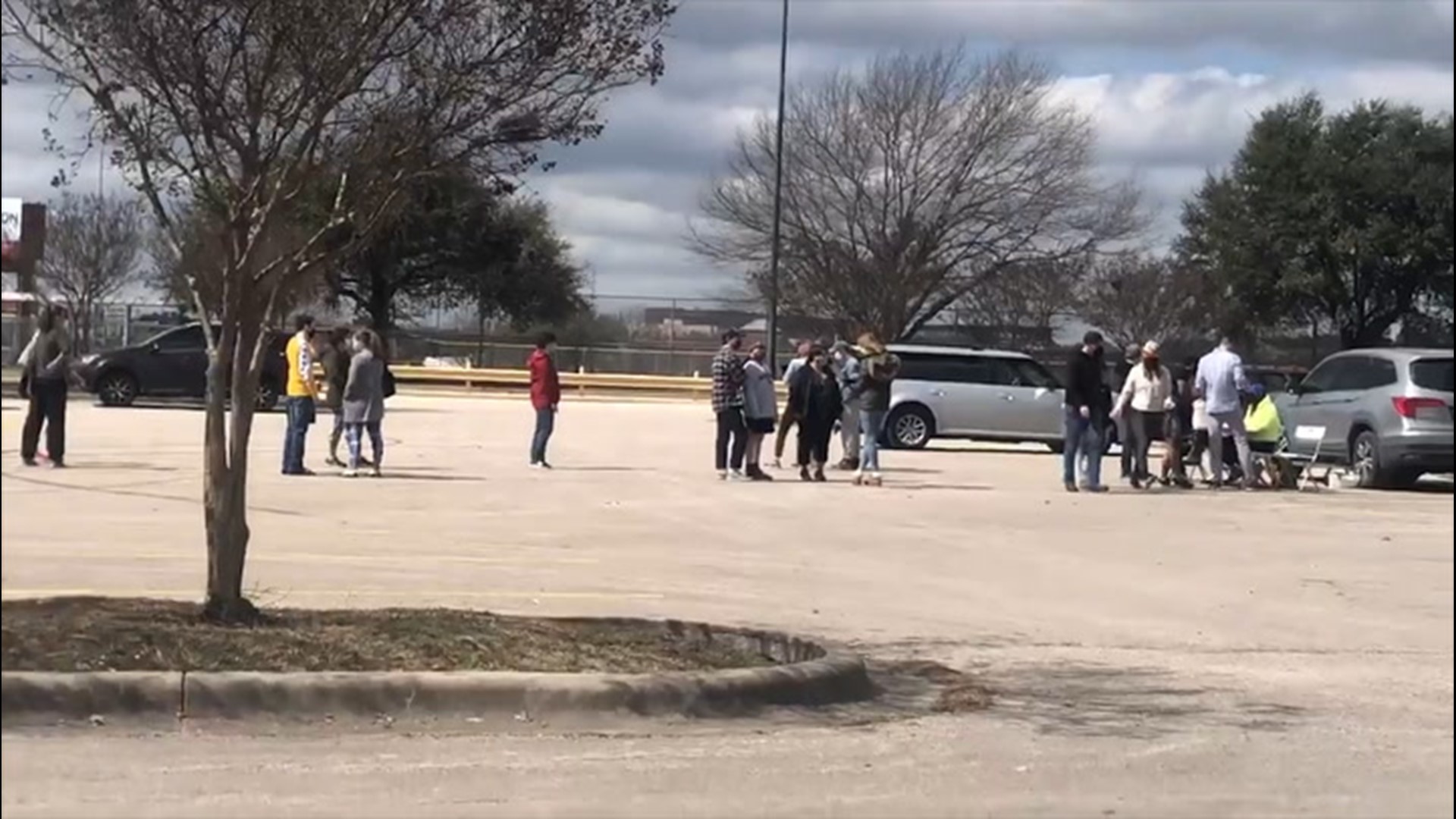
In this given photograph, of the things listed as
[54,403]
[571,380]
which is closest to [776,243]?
[571,380]

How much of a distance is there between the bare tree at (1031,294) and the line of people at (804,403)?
95.9 ft

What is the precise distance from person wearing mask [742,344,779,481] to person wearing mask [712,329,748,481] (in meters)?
0.06

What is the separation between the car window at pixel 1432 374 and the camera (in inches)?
655

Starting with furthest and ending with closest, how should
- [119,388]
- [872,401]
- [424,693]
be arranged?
[119,388], [872,401], [424,693]

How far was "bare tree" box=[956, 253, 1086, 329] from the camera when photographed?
50188 millimetres

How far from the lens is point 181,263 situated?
25.7ft

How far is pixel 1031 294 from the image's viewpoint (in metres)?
50.5

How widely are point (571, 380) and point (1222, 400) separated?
27.4m

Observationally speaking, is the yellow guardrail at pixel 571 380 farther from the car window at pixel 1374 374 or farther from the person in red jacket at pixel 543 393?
the car window at pixel 1374 374

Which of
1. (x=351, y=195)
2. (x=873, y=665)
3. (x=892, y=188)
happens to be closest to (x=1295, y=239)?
(x=873, y=665)

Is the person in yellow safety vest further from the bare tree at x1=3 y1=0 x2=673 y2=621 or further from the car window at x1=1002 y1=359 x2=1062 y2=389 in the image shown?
the bare tree at x1=3 y1=0 x2=673 y2=621

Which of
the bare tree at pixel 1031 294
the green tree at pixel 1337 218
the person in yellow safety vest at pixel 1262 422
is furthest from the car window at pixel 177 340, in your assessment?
the bare tree at pixel 1031 294

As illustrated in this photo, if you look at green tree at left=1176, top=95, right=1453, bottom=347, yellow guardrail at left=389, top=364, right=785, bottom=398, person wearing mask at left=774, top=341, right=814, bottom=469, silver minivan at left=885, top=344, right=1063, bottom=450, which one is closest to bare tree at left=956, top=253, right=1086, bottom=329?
yellow guardrail at left=389, top=364, right=785, bottom=398

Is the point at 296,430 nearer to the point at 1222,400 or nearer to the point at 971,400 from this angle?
the point at 1222,400
